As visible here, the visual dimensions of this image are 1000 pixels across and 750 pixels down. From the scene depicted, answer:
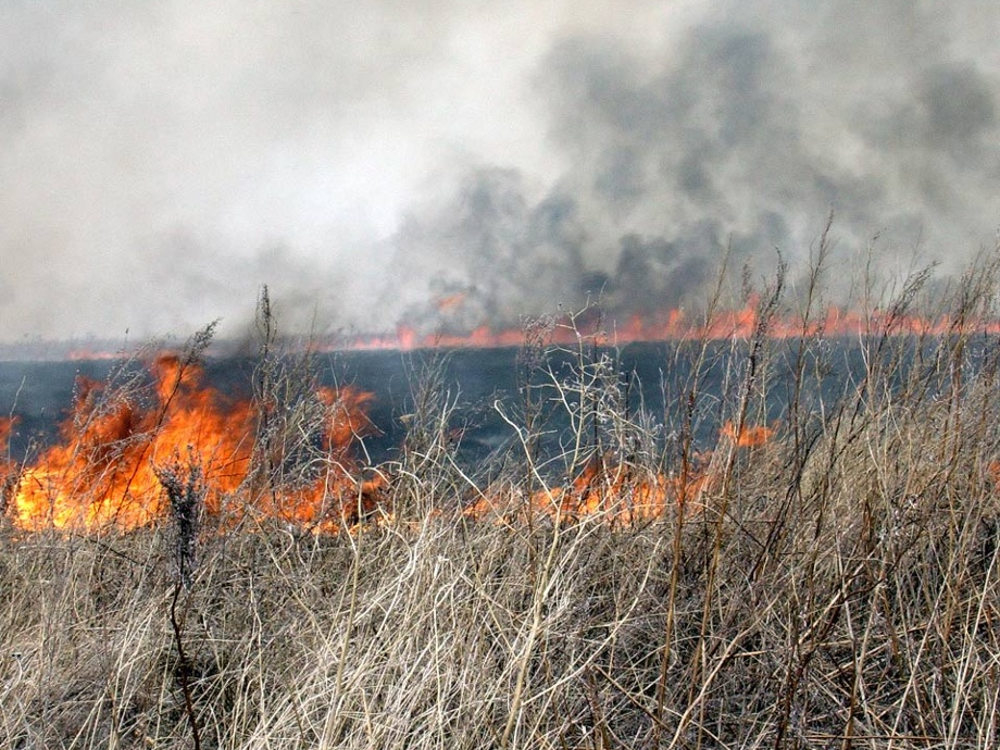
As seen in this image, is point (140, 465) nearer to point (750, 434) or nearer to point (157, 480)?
point (157, 480)

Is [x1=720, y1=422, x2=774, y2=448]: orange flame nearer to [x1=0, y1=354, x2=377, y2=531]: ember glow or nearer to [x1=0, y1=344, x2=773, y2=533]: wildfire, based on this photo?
[x1=0, y1=344, x2=773, y2=533]: wildfire

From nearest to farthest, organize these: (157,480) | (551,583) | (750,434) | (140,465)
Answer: (551,583) → (157,480) → (750,434) → (140,465)

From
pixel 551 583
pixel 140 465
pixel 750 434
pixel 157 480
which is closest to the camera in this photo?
pixel 551 583

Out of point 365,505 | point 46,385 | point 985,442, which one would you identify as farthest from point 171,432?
point 985,442

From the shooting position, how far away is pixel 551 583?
1582 mm

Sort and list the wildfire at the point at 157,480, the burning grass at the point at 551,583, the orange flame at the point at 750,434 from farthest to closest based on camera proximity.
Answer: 1. the orange flame at the point at 750,434
2. the wildfire at the point at 157,480
3. the burning grass at the point at 551,583

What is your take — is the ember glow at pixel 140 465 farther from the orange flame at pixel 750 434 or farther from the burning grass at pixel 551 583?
the orange flame at pixel 750 434

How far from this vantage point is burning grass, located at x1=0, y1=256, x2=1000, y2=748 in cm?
196

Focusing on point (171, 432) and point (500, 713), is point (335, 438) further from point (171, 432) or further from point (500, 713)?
point (500, 713)

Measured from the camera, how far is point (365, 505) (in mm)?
4738

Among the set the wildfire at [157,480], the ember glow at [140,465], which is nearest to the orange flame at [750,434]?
the wildfire at [157,480]

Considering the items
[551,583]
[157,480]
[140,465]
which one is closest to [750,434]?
[551,583]

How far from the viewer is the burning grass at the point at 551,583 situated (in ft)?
6.42

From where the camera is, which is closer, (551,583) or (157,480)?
(551,583)
